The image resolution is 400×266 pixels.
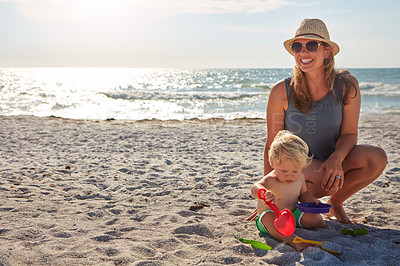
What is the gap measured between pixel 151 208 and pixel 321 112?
69.6 inches

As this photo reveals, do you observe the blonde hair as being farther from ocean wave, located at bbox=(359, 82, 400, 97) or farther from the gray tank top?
ocean wave, located at bbox=(359, 82, 400, 97)

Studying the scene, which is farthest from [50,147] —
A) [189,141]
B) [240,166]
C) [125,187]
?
[240,166]

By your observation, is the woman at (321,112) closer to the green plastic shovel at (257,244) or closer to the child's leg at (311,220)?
the child's leg at (311,220)

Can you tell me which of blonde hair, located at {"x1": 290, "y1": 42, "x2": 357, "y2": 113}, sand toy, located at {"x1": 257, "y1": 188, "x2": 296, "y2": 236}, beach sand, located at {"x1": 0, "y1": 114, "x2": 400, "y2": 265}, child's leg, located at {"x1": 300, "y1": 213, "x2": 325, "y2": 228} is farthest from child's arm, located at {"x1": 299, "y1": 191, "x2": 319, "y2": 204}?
blonde hair, located at {"x1": 290, "y1": 42, "x2": 357, "y2": 113}

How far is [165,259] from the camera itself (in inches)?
96.0

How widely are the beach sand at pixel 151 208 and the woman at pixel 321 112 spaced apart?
461 millimetres

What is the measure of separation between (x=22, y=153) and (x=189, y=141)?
3.02 m

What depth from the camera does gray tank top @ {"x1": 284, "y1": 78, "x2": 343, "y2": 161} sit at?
3.06 metres

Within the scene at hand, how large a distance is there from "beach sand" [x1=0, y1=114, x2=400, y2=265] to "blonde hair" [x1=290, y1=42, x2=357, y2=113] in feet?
3.25

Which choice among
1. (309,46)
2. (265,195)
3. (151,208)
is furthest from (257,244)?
(309,46)

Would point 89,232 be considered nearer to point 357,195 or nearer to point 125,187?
point 125,187

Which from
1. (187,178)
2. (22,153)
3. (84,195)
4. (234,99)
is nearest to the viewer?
(84,195)

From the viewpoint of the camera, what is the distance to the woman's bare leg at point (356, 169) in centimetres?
298

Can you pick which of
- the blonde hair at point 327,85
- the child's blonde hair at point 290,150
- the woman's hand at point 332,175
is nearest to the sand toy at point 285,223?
the child's blonde hair at point 290,150
